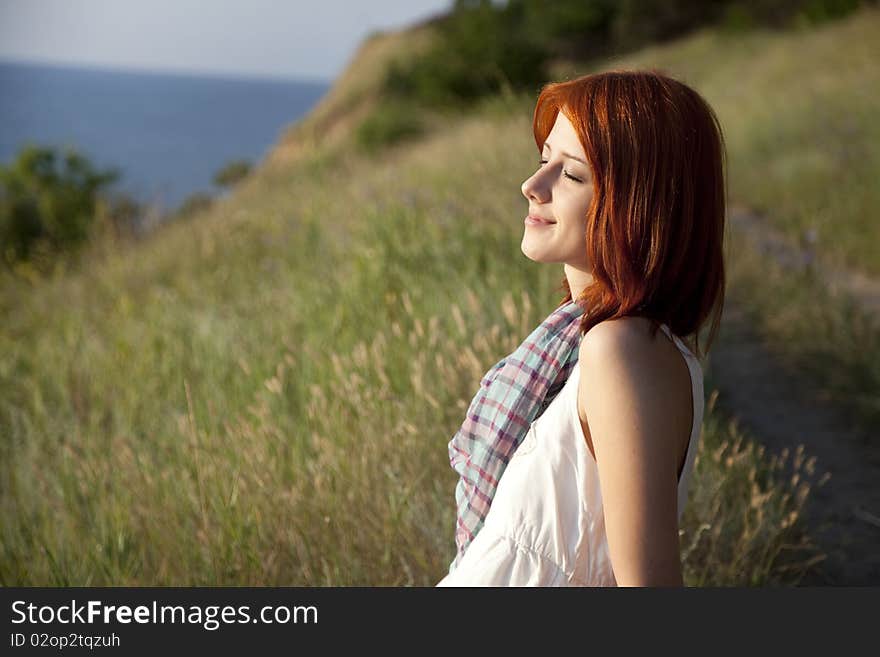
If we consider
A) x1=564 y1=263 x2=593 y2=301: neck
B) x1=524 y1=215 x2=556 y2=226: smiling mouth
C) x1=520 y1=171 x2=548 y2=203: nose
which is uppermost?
x1=520 y1=171 x2=548 y2=203: nose

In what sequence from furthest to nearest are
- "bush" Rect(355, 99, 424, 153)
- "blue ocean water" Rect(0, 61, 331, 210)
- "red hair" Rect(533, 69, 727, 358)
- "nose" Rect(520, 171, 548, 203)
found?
1. "bush" Rect(355, 99, 424, 153)
2. "blue ocean water" Rect(0, 61, 331, 210)
3. "nose" Rect(520, 171, 548, 203)
4. "red hair" Rect(533, 69, 727, 358)

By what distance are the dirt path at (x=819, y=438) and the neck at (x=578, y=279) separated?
1797 mm

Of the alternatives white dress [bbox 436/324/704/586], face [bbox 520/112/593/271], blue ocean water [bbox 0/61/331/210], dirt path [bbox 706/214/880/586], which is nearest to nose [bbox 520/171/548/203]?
face [bbox 520/112/593/271]

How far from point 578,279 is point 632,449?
0.41 metres

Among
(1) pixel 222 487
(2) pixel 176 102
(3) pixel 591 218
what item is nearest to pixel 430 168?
(1) pixel 222 487

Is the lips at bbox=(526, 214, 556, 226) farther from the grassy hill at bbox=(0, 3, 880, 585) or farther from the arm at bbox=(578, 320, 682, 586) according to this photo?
the grassy hill at bbox=(0, 3, 880, 585)

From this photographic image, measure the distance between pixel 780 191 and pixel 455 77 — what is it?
1100 centimetres

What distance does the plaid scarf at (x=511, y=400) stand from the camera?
152cm

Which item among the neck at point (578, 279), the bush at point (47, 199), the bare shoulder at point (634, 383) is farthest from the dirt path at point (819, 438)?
the bush at point (47, 199)

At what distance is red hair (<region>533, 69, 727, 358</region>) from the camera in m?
1.33

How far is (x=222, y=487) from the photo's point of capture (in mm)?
2566

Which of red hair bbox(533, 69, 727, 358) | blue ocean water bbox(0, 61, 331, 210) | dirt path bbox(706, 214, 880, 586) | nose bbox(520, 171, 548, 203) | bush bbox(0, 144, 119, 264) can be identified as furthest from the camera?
bush bbox(0, 144, 119, 264)

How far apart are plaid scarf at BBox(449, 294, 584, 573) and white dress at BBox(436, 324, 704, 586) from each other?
0.07 metres

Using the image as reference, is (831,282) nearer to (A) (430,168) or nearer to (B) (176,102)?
(A) (430,168)
